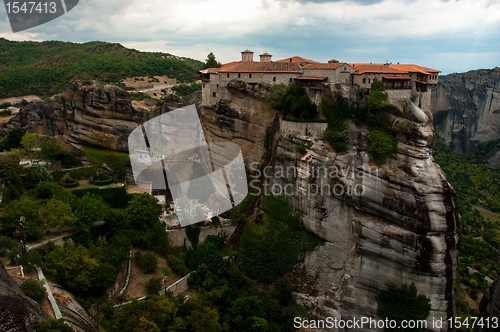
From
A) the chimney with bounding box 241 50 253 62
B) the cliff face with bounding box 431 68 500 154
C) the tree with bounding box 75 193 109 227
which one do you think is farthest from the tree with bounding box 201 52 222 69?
the cliff face with bounding box 431 68 500 154

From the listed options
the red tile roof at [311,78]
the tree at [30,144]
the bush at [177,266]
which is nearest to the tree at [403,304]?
the bush at [177,266]

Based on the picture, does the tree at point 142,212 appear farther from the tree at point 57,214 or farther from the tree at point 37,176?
the tree at point 37,176

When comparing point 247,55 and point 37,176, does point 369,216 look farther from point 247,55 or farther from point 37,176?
point 37,176

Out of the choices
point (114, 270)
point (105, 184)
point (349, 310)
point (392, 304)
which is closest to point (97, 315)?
point (114, 270)

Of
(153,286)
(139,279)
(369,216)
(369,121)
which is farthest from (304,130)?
(139,279)

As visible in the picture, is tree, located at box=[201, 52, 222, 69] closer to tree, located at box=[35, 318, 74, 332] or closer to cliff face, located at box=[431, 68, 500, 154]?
tree, located at box=[35, 318, 74, 332]
